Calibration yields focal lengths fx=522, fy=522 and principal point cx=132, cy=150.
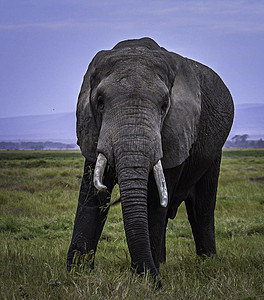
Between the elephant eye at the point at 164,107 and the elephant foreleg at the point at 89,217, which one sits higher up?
the elephant eye at the point at 164,107

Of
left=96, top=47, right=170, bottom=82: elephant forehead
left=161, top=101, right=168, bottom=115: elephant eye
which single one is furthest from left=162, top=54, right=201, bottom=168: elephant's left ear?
left=96, top=47, right=170, bottom=82: elephant forehead

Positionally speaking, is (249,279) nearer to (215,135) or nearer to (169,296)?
(169,296)

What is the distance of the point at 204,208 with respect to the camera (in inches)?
269

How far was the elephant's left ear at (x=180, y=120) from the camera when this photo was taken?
4.53m

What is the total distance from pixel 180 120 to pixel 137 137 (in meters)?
0.80

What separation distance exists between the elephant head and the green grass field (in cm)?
46

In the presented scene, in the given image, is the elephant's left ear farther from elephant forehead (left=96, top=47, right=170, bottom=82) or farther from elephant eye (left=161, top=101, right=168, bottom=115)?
elephant forehead (left=96, top=47, right=170, bottom=82)

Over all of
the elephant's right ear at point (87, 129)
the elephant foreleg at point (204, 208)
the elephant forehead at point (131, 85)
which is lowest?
the elephant foreleg at point (204, 208)

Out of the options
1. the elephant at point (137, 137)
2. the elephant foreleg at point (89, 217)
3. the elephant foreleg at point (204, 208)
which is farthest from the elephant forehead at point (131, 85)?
the elephant foreleg at point (204, 208)

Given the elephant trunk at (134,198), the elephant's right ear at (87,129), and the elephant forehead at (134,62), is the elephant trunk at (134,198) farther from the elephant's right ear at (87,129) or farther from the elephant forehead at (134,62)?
the elephant forehead at (134,62)

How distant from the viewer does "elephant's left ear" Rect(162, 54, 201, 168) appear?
4.53 meters

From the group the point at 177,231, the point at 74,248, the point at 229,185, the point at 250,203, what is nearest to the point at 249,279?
the point at 74,248

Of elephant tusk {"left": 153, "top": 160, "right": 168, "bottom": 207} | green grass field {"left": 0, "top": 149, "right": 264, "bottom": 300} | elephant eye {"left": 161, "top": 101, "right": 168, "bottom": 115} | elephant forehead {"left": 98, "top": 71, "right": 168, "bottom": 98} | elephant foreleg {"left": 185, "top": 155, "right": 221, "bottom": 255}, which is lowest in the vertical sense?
green grass field {"left": 0, "top": 149, "right": 264, "bottom": 300}

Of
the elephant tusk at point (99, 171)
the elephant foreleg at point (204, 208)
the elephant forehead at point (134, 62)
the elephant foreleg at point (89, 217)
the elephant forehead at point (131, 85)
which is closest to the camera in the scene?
the elephant tusk at point (99, 171)
